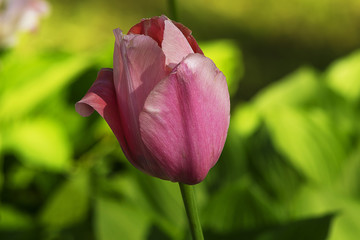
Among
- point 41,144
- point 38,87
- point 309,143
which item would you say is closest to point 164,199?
point 309,143

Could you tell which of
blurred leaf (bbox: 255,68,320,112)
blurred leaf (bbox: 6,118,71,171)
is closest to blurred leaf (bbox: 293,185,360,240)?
blurred leaf (bbox: 255,68,320,112)

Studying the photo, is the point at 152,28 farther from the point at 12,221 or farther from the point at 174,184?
the point at 12,221

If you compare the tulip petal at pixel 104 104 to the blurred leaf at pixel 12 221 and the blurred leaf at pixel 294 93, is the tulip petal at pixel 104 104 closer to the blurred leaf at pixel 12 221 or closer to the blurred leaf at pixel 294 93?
the blurred leaf at pixel 12 221

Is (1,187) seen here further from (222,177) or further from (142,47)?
(142,47)

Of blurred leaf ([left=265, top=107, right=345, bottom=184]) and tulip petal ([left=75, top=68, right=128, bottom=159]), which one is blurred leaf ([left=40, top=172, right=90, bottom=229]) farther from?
tulip petal ([left=75, top=68, right=128, bottom=159])

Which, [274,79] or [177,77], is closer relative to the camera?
[177,77]

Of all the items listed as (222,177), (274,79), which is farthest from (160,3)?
(222,177)
